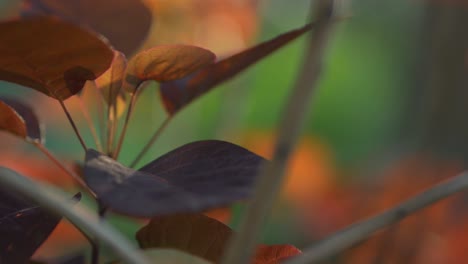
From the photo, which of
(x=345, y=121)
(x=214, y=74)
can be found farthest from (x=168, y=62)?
(x=345, y=121)

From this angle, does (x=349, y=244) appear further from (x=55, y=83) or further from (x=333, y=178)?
(x=333, y=178)

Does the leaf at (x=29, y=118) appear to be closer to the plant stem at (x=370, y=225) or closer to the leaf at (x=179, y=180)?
the leaf at (x=179, y=180)

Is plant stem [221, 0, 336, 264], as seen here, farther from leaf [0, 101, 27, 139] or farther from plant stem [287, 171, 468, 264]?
leaf [0, 101, 27, 139]

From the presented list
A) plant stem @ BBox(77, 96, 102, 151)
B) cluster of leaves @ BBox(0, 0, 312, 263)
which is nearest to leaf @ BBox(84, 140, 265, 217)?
cluster of leaves @ BBox(0, 0, 312, 263)

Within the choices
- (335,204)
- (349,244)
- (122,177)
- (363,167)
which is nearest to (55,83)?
(122,177)

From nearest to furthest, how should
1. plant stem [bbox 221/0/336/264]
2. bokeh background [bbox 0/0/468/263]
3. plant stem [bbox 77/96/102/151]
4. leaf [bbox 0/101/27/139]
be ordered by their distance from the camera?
plant stem [bbox 221/0/336/264]
leaf [bbox 0/101/27/139]
plant stem [bbox 77/96/102/151]
bokeh background [bbox 0/0/468/263]
